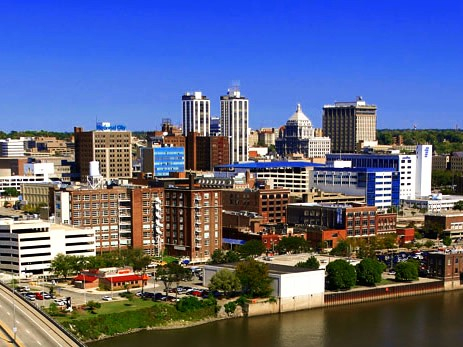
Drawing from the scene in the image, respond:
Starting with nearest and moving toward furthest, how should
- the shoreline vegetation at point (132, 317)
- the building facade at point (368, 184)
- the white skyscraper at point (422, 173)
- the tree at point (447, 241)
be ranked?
the shoreline vegetation at point (132, 317) < the tree at point (447, 241) < the building facade at point (368, 184) < the white skyscraper at point (422, 173)

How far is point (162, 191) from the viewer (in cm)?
4169

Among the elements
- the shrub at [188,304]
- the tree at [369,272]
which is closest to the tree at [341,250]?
the tree at [369,272]

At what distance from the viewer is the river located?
27.7 m

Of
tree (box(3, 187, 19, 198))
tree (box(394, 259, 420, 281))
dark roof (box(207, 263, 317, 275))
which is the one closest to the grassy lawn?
dark roof (box(207, 263, 317, 275))

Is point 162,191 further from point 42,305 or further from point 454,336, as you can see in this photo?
point 454,336

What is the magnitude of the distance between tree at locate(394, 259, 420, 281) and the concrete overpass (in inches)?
645

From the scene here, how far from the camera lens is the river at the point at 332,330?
27719mm

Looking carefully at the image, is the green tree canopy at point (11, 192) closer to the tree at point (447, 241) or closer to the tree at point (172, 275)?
the tree at point (447, 241)

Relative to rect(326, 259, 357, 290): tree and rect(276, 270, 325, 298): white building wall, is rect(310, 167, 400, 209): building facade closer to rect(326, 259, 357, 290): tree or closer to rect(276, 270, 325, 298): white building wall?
rect(326, 259, 357, 290): tree

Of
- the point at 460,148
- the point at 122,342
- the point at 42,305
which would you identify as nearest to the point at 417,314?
the point at 122,342

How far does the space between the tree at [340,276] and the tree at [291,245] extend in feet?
27.2

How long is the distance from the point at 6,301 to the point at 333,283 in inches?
513

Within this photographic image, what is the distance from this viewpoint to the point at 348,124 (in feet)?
388

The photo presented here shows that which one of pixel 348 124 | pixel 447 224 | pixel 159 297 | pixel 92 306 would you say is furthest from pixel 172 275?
pixel 348 124
